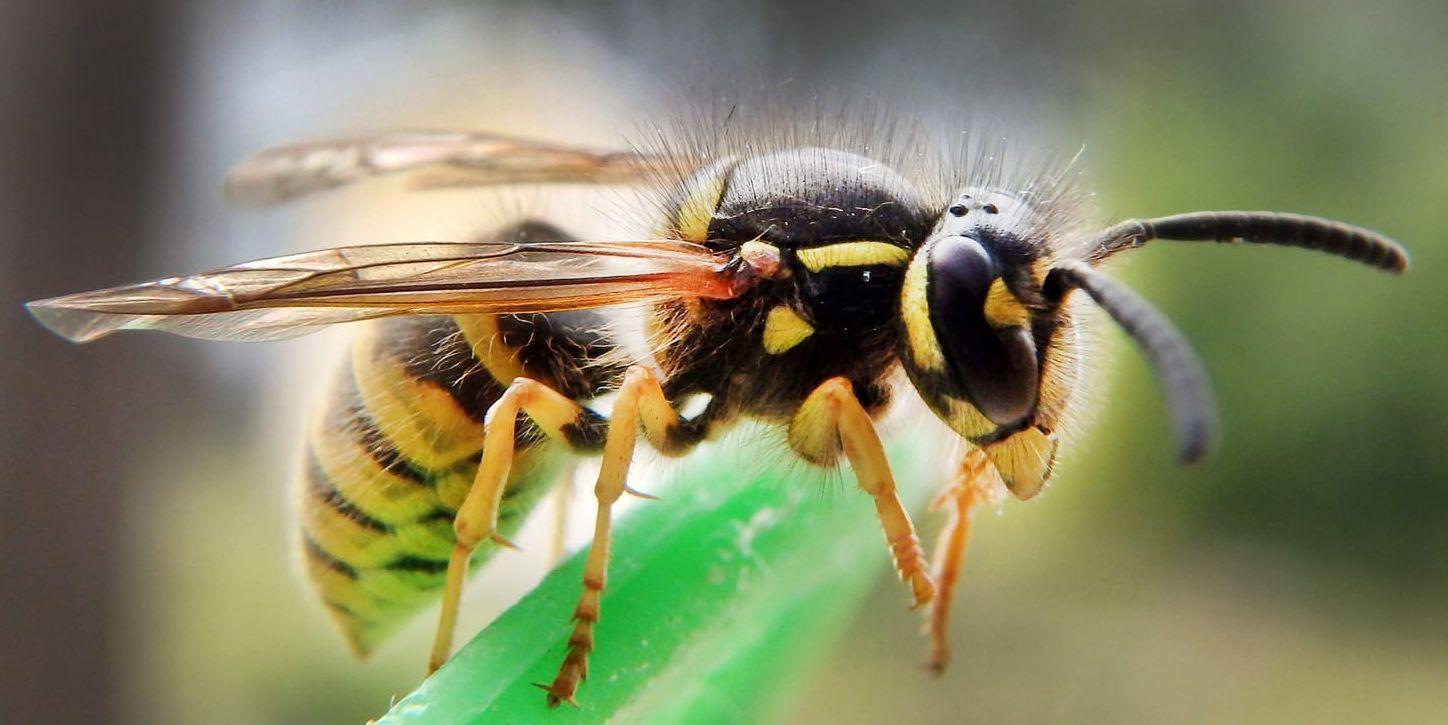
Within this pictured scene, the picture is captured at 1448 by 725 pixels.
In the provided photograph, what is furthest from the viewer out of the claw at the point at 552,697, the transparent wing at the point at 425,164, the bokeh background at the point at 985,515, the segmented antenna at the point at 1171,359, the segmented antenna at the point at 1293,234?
the bokeh background at the point at 985,515

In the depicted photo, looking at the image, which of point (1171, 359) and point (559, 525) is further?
point (559, 525)

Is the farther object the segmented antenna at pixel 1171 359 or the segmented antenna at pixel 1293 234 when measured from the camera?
the segmented antenna at pixel 1293 234

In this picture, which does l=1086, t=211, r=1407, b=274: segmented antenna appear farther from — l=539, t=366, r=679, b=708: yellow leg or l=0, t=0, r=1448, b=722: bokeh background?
l=0, t=0, r=1448, b=722: bokeh background

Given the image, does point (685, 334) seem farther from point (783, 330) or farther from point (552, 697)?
point (552, 697)

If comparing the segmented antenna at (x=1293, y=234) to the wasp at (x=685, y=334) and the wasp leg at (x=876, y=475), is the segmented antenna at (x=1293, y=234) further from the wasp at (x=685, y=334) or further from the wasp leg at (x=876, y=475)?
the wasp leg at (x=876, y=475)

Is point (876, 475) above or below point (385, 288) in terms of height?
below

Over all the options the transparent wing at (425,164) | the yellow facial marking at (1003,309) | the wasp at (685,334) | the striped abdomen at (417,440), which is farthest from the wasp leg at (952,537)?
the transparent wing at (425,164)

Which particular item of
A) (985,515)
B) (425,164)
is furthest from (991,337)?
(985,515)
